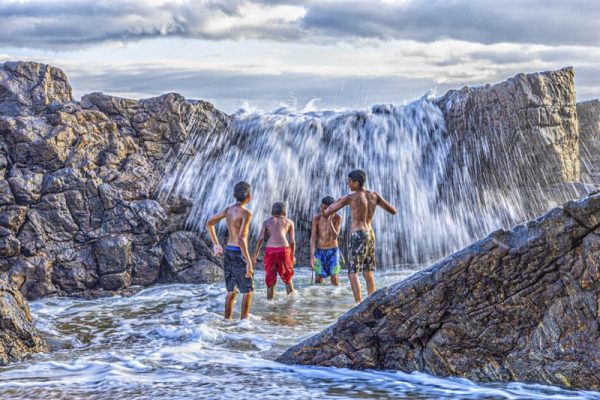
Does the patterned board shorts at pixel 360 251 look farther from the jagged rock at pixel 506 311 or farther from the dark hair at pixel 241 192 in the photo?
the jagged rock at pixel 506 311

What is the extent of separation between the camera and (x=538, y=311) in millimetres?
4812

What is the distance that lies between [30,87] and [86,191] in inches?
124

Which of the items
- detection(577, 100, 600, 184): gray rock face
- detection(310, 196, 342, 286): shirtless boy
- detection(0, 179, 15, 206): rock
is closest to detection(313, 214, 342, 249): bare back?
detection(310, 196, 342, 286): shirtless boy

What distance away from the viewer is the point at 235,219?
27.2ft

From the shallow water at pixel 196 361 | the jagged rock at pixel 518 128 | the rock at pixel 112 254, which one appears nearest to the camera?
the shallow water at pixel 196 361

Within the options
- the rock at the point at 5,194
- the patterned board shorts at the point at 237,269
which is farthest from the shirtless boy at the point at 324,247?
the rock at the point at 5,194

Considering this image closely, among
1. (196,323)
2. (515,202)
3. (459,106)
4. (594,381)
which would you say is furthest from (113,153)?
(594,381)

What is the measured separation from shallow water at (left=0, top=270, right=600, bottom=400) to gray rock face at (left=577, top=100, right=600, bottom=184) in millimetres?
9219

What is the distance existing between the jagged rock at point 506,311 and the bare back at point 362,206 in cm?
347

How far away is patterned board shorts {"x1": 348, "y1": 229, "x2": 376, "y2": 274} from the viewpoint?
8.88m

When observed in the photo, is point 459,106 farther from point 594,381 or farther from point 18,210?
point 594,381

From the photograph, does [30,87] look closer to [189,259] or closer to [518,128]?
[189,259]

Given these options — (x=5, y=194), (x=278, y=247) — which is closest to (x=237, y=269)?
(x=278, y=247)

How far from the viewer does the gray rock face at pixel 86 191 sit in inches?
465
